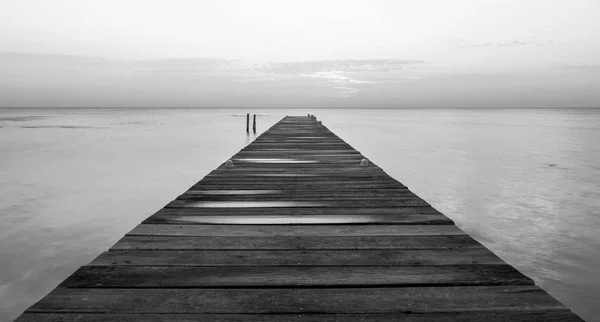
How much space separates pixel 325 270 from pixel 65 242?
6546 millimetres

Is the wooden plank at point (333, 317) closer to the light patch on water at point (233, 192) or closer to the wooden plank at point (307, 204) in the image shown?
the wooden plank at point (307, 204)

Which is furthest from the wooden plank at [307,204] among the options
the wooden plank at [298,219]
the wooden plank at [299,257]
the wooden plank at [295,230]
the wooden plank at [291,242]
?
the wooden plank at [299,257]

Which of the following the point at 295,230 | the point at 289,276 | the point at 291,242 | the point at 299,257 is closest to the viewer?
Answer: the point at 289,276

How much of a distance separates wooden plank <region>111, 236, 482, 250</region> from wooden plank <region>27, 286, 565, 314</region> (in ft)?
2.48

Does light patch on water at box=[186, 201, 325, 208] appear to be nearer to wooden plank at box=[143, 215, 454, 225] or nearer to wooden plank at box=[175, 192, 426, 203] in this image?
wooden plank at box=[175, 192, 426, 203]

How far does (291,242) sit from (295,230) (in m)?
0.35

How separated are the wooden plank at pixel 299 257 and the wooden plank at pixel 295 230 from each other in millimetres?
439

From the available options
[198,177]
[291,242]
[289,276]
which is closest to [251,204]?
[291,242]

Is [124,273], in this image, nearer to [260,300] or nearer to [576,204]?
[260,300]

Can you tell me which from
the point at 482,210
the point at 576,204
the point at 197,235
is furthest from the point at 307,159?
the point at 576,204

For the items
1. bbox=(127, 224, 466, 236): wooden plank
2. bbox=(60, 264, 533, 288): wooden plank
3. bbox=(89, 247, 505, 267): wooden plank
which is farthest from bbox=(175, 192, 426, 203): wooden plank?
bbox=(60, 264, 533, 288): wooden plank

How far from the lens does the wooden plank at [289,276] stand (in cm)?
254

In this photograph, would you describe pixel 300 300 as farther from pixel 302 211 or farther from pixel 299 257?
pixel 302 211

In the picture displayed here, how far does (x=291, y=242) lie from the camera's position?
11.1 ft
